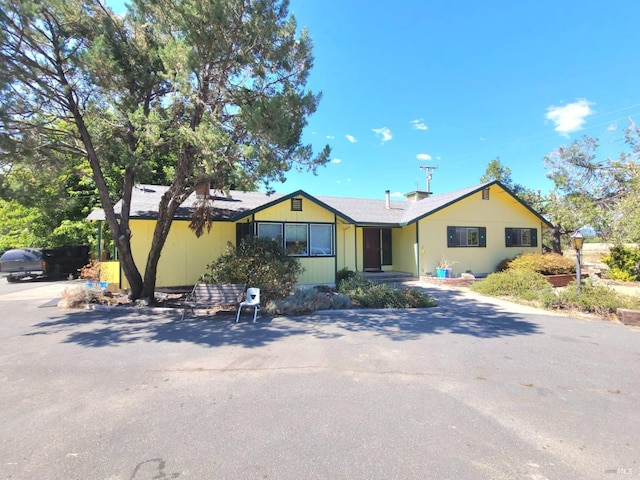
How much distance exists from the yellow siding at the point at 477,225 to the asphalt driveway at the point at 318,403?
920cm


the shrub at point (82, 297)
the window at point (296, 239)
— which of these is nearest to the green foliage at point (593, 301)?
the window at point (296, 239)

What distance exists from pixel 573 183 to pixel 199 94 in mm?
20320

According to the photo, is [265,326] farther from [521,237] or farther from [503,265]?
[521,237]

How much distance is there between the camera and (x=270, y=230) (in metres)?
13.2

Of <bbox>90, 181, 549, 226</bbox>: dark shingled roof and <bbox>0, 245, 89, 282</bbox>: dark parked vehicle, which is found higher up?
<bbox>90, 181, 549, 226</bbox>: dark shingled roof

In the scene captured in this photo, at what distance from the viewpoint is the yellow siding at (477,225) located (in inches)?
647

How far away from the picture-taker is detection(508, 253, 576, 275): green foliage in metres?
15.5

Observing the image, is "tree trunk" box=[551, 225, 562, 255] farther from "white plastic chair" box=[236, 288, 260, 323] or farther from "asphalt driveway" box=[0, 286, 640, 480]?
"white plastic chair" box=[236, 288, 260, 323]

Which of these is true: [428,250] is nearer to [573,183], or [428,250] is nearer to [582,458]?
[573,183]

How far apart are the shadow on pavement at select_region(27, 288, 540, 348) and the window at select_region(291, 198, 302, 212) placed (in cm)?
Answer: 533

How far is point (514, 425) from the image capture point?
3490 millimetres

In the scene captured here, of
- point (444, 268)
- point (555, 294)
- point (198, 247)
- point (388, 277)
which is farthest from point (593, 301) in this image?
point (198, 247)

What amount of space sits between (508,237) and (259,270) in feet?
46.3

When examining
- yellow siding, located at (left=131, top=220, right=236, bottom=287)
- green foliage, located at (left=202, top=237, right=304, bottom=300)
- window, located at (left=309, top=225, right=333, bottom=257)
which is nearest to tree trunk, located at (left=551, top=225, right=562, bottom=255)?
window, located at (left=309, top=225, right=333, bottom=257)
